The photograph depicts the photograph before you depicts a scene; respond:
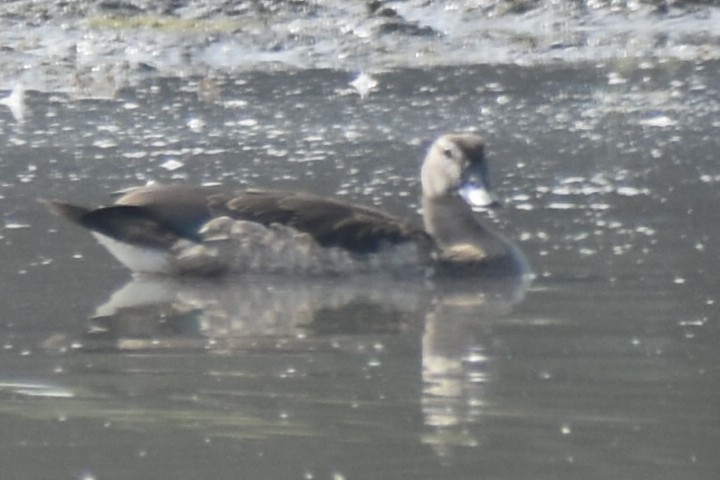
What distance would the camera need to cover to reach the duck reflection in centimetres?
699

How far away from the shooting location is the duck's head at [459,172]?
9422mm

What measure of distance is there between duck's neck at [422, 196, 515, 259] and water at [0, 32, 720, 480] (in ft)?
0.66

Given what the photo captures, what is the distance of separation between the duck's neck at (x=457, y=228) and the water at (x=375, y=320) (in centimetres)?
20

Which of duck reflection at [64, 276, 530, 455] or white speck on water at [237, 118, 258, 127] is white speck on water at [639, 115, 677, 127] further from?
duck reflection at [64, 276, 530, 455]

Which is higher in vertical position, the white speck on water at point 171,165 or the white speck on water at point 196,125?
the white speck on water at point 171,165

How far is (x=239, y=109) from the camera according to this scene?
1411cm

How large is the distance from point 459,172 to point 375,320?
1.55 m

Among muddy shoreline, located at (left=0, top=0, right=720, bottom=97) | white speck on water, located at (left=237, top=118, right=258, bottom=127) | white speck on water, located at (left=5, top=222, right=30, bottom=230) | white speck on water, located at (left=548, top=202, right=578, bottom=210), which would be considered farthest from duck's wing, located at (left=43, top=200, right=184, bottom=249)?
muddy shoreline, located at (left=0, top=0, right=720, bottom=97)

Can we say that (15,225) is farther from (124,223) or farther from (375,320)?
(375,320)

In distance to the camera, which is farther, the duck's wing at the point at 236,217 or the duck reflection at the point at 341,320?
the duck's wing at the point at 236,217

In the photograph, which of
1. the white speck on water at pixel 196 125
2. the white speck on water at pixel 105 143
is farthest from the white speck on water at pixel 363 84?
the white speck on water at pixel 105 143

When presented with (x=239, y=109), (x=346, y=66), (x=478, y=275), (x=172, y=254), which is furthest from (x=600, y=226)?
(x=346, y=66)

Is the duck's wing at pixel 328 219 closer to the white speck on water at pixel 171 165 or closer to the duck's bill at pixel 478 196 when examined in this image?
the duck's bill at pixel 478 196

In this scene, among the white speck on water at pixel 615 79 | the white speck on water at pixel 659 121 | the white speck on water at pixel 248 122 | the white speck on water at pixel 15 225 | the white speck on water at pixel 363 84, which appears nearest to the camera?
the white speck on water at pixel 15 225
